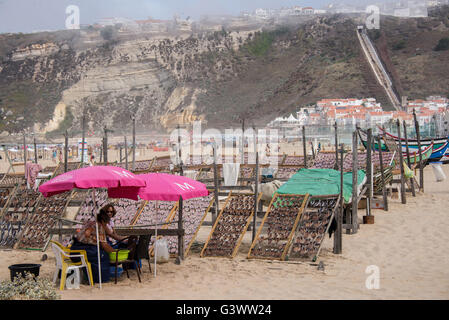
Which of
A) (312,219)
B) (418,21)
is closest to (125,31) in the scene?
(418,21)

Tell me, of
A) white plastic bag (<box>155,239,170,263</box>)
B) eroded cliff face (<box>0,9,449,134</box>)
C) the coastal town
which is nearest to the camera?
white plastic bag (<box>155,239,170,263</box>)

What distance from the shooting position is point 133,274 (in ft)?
25.5

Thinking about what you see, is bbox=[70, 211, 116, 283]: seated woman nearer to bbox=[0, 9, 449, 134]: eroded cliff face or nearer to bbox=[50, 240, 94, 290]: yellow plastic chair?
bbox=[50, 240, 94, 290]: yellow plastic chair

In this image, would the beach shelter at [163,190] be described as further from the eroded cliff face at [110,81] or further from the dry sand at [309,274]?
the eroded cliff face at [110,81]

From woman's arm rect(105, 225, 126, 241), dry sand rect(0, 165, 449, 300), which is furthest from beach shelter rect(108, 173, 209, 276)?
dry sand rect(0, 165, 449, 300)

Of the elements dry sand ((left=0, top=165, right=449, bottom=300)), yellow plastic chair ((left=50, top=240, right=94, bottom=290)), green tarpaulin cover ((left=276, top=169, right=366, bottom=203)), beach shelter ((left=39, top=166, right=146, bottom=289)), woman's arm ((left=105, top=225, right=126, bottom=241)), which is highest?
beach shelter ((left=39, top=166, right=146, bottom=289))

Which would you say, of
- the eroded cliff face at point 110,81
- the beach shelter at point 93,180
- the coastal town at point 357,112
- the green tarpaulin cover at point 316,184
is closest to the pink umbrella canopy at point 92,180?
the beach shelter at point 93,180

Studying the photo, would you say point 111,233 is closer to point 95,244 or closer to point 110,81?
point 95,244

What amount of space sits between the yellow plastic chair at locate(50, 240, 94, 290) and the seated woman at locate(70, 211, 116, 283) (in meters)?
0.08

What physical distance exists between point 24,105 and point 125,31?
87.1 ft

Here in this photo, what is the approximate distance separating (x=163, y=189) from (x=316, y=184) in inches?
124

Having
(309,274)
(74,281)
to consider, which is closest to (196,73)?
(309,274)

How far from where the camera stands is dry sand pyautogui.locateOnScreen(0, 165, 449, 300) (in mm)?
6695

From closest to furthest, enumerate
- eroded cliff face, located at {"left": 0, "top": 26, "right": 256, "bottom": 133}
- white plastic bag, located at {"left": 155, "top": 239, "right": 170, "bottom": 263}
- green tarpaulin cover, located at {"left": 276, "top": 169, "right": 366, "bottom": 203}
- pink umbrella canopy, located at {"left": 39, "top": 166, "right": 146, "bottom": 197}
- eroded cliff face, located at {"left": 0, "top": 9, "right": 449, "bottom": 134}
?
pink umbrella canopy, located at {"left": 39, "top": 166, "right": 146, "bottom": 197}, white plastic bag, located at {"left": 155, "top": 239, "right": 170, "bottom": 263}, green tarpaulin cover, located at {"left": 276, "top": 169, "right": 366, "bottom": 203}, eroded cliff face, located at {"left": 0, "top": 9, "right": 449, "bottom": 134}, eroded cliff face, located at {"left": 0, "top": 26, "right": 256, "bottom": 133}
